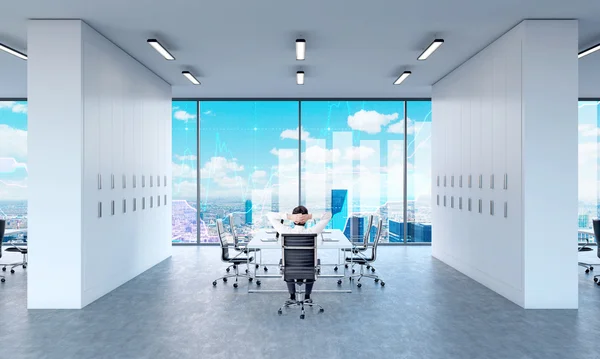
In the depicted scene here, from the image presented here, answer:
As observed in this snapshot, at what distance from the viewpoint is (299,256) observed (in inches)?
203

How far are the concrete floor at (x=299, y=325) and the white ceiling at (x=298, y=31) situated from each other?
3853 millimetres

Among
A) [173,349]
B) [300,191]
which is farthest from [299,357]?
[300,191]

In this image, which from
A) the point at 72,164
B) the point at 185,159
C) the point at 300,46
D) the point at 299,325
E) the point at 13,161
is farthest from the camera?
the point at 185,159

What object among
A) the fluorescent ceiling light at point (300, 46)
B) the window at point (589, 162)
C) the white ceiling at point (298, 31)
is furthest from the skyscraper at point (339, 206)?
the window at point (589, 162)

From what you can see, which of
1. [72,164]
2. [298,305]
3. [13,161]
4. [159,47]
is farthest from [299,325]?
[13,161]

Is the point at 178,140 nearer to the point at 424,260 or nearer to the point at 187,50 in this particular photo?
the point at 187,50

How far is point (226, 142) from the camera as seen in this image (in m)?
11.3

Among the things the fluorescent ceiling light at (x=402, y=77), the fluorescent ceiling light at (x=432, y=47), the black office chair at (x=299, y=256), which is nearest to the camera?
the black office chair at (x=299, y=256)

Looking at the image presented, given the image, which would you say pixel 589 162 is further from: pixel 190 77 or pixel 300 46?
pixel 190 77

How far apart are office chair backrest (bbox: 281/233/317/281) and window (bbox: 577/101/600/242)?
9205 millimetres

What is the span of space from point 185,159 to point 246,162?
5.35ft

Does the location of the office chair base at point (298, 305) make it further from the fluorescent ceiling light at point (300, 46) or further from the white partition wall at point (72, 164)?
the fluorescent ceiling light at point (300, 46)

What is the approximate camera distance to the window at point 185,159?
441 inches

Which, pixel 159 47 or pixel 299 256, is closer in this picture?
pixel 299 256
